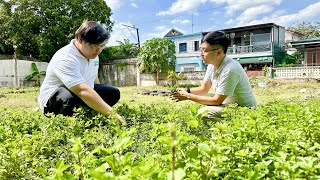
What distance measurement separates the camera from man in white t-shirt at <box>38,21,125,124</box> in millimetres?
2621

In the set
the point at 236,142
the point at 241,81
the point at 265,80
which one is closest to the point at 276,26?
the point at 265,80

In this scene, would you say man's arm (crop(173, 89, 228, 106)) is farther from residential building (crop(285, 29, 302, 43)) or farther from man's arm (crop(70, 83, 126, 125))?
residential building (crop(285, 29, 302, 43))

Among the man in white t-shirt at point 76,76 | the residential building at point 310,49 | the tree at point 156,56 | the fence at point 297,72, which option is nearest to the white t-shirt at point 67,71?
the man in white t-shirt at point 76,76

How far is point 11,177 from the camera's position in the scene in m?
1.40

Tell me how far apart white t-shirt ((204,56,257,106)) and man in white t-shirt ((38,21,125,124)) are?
44.3 inches

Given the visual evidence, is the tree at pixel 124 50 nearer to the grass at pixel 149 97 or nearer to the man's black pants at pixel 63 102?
the grass at pixel 149 97

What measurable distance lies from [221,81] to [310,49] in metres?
20.1

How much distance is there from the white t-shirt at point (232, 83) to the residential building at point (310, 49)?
749 inches

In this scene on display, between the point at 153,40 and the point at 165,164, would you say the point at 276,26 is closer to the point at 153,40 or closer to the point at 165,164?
the point at 153,40

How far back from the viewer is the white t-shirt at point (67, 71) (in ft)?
8.89

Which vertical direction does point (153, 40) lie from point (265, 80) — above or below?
above

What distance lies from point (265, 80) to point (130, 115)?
15420 millimetres

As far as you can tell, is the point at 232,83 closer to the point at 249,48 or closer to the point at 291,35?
the point at 249,48

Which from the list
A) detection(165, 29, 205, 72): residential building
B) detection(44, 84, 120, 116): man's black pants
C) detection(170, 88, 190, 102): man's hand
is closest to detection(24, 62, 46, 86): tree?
detection(165, 29, 205, 72): residential building
